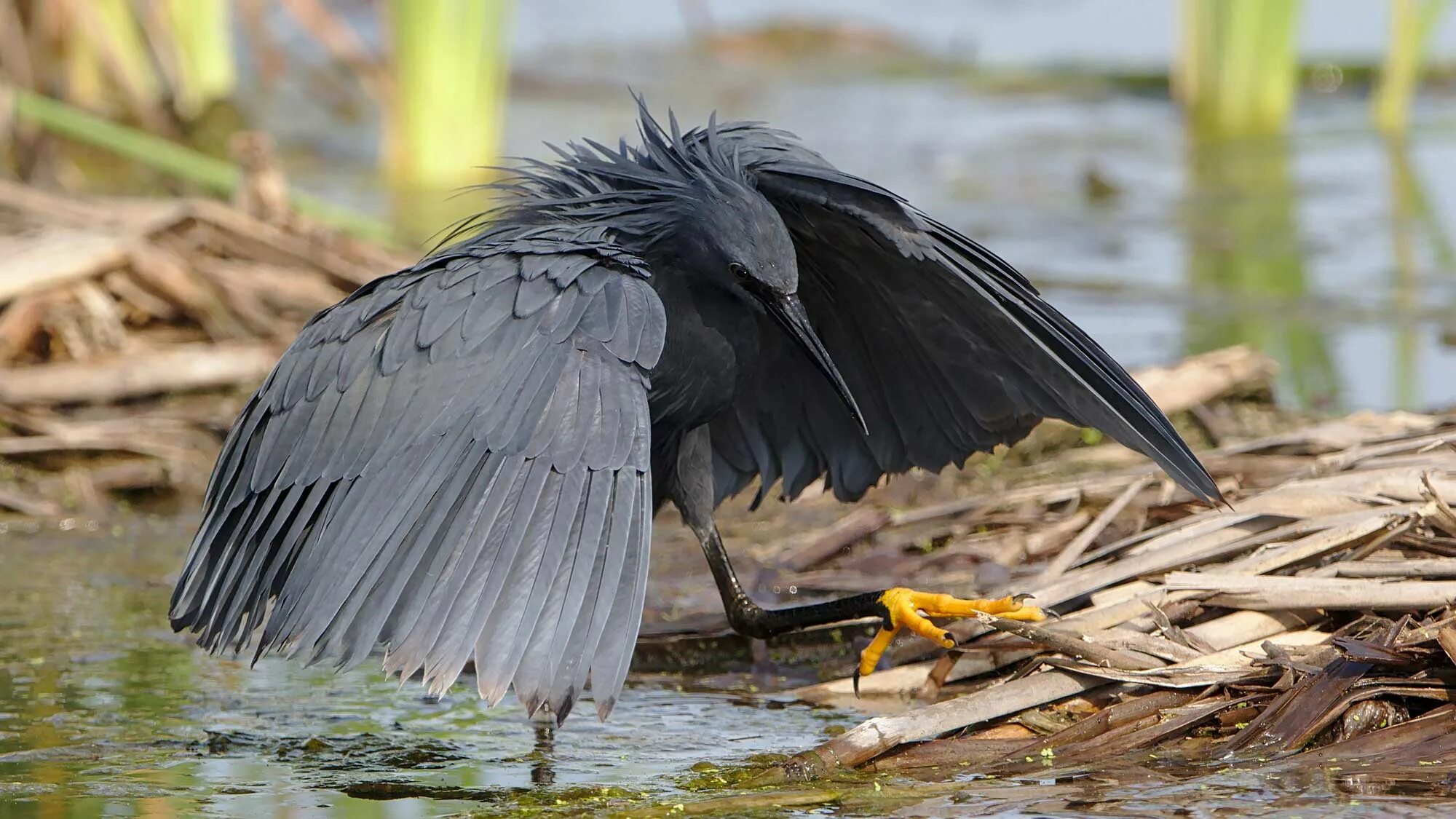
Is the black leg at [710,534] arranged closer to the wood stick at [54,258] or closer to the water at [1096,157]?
the wood stick at [54,258]

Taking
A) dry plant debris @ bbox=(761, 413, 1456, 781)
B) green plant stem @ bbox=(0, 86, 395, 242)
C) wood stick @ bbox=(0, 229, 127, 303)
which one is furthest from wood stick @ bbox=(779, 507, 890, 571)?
green plant stem @ bbox=(0, 86, 395, 242)

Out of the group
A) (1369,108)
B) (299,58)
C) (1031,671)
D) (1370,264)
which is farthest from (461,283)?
(1369,108)

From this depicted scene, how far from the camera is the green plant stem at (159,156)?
7492mm

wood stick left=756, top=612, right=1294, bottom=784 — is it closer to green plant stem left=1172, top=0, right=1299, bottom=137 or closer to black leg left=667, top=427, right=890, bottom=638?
black leg left=667, top=427, right=890, bottom=638

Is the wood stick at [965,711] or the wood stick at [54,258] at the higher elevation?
the wood stick at [54,258]

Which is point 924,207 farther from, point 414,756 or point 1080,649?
point 414,756

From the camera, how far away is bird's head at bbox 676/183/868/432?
3883 mm

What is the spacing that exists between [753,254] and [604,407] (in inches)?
26.8

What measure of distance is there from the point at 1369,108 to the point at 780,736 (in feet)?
40.1

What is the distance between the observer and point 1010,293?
3895 millimetres

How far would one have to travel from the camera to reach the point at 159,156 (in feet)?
24.7

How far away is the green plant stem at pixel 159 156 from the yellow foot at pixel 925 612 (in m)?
4.31

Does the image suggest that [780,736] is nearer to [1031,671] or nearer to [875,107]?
[1031,671]

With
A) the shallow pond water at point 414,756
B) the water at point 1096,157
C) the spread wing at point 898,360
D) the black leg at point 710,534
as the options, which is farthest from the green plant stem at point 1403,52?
the shallow pond water at point 414,756
